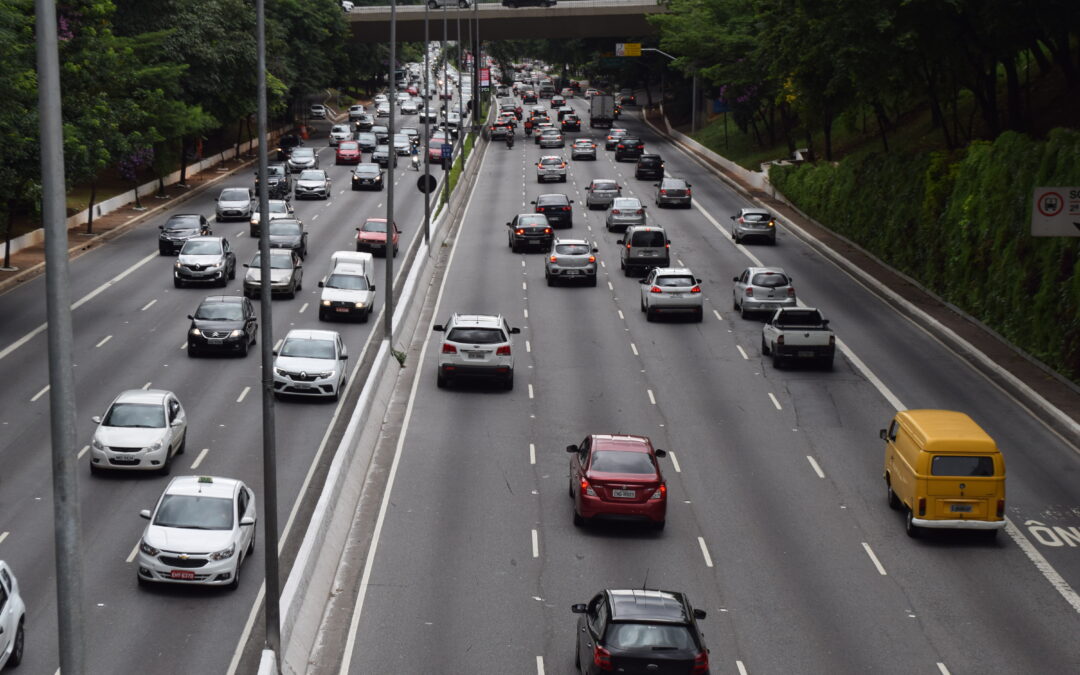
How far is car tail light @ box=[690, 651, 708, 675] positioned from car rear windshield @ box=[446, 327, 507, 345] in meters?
19.0

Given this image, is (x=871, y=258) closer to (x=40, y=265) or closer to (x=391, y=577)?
(x=40, y=265)

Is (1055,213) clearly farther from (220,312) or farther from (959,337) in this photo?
(220,312)

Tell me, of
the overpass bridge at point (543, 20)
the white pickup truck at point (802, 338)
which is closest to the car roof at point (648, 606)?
the white pickup truck at point (802, 338)

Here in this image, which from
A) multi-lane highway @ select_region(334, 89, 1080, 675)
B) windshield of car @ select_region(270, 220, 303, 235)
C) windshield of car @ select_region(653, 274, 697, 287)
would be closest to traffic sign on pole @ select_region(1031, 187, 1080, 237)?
multi-lane highway @ select_region(334, 89, 1080, 675)

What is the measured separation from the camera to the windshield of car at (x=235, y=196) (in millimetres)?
66438

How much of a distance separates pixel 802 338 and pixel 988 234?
7830 mm

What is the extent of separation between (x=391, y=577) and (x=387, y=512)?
3574 millimetres

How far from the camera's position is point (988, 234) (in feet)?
138

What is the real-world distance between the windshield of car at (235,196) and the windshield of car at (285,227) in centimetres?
1137

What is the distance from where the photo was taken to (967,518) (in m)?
25.5

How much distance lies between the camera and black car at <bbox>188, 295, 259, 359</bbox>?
3891 cm

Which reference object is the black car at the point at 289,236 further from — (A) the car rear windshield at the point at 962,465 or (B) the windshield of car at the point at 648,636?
(B) the windshield of car at the point at 648,636

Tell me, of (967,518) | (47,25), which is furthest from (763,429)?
(47,25)

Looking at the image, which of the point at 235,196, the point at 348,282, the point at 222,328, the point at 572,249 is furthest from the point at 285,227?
the point at 222,328
